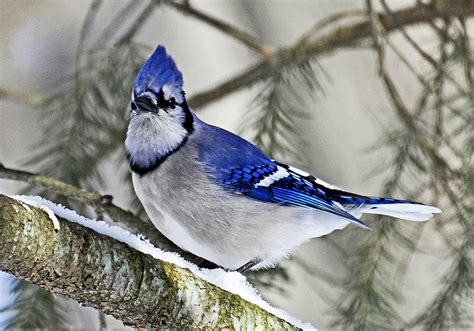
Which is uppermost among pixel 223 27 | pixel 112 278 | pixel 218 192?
pixel 223 27

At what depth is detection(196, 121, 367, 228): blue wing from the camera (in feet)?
6.07

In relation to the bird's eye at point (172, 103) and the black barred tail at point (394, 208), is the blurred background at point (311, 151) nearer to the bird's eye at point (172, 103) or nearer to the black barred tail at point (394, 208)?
the black barred tail at point (394, 208)

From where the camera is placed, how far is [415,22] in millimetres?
2053

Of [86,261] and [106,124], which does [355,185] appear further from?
[86,261]

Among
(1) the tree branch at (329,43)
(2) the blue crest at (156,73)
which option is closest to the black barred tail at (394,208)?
(1) the tree branch at (329,43)

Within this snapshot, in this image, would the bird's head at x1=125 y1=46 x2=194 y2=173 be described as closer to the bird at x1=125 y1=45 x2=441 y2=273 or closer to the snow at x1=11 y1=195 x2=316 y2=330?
the bird at x1=125 y1=45 x2=441 y2=273

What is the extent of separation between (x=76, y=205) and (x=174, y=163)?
34 centimetres

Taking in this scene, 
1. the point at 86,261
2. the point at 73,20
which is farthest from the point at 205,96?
the point at 73,20

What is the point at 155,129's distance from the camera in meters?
1.85

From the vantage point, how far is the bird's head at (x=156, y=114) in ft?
5.74

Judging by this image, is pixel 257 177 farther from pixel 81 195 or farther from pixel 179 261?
pixel 179 261

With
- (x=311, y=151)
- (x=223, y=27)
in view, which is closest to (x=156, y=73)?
(x=223, y=27)

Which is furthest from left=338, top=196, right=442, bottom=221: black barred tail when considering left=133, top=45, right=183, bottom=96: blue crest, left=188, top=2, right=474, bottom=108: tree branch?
left=133, top=45, right=183, bottom=96: blue crest

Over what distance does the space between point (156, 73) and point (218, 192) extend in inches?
12.4
